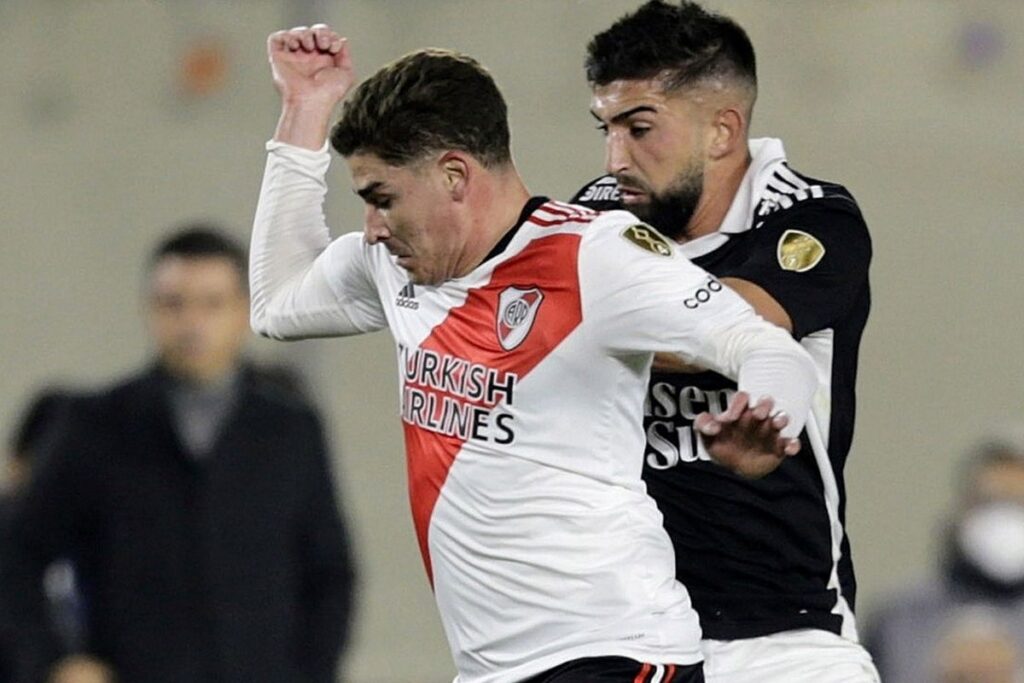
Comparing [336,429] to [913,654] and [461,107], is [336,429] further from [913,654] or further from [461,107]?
[461,107]

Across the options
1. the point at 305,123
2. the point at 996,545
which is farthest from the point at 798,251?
the point at 996,545

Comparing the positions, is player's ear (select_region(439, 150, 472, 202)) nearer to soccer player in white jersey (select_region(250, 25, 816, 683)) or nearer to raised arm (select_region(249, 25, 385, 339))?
soccer player in white jersey (select_region(250, 25, 816, 683))

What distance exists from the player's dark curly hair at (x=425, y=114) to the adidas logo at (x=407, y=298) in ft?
0.91

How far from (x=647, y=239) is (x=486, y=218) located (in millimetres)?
310

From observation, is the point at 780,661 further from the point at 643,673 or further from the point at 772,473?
the point at 643,673

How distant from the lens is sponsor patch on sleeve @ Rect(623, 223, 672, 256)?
3.77 metres

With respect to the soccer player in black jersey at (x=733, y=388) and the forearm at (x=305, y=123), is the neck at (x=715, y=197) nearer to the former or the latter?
the soccer player in black jersey at (x=733, y=388)

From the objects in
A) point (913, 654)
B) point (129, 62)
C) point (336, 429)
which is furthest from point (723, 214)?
point (129, 62)

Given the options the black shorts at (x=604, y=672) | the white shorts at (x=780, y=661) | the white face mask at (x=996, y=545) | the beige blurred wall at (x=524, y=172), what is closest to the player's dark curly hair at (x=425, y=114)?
the black shorts at (x=604, y=672)

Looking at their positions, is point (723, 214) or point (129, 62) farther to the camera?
point (129, 62)

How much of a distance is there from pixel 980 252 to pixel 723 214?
536 centimetres

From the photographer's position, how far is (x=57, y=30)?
30.6 feet

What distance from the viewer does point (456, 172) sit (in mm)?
3941

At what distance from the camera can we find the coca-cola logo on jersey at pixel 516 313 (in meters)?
3.84
